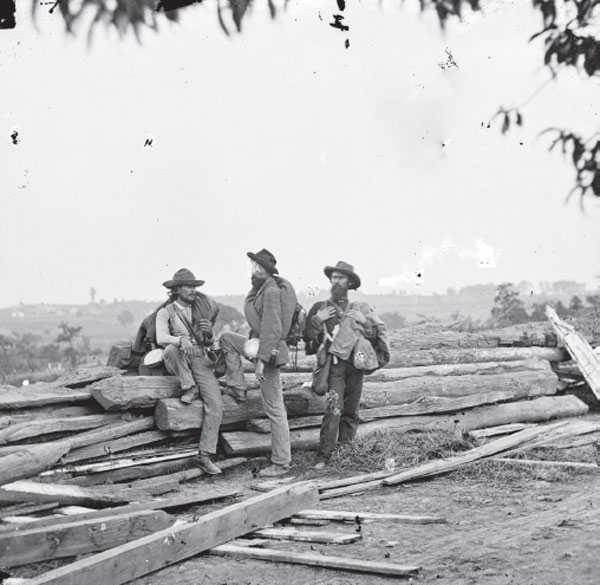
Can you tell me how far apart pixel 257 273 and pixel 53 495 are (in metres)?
3.53

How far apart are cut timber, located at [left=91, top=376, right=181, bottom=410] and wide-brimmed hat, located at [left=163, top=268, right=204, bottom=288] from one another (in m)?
1.07

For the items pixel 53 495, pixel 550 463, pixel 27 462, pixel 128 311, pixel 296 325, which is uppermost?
pixel 128 311

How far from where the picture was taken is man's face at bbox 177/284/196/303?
934 centimetres

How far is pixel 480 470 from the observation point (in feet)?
29.8

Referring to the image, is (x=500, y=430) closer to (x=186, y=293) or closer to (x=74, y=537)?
(x=186, y=293)

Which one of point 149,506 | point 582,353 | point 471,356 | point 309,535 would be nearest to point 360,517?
point 309,535

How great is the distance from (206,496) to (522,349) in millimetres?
8066

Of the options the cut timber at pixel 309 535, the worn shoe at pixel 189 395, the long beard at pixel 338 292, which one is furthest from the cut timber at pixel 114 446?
the cut timber at pixel 309 535

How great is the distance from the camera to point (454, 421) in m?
11.3

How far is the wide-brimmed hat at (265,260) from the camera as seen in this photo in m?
9.46

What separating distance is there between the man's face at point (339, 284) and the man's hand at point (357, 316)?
230mm

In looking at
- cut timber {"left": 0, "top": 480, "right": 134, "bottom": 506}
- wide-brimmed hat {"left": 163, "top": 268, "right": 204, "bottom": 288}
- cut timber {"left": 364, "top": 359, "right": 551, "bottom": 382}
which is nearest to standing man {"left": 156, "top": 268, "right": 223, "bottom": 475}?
wide-brimmed hat {"left": 163, "top": 268, "right": 204, "bottom": 288}

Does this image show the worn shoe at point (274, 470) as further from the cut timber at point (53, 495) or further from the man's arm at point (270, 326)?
the cut timber at point (53, 495)

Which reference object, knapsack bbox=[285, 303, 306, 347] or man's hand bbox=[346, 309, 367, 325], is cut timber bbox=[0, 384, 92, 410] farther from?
man's hand bbox=[346, 309, 367, 325]
